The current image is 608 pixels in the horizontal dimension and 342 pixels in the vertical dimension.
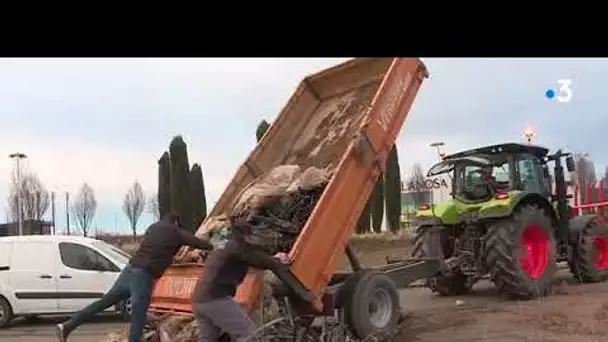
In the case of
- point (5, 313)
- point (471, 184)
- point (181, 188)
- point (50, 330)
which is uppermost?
point (181, 188)

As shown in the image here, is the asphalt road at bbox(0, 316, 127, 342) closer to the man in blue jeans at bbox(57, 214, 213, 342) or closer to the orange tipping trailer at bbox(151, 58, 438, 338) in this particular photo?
the man in blue jeans at bbox(57, 214, 213, 342)

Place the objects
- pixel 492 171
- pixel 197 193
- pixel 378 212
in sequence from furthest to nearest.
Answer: pixel 378 212 < pixel 197 193 < pixel 492 171

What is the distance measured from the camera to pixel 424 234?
12070mm

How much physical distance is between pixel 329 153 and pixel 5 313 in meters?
7.23

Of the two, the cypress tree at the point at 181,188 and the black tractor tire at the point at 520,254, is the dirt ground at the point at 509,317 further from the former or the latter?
the cypress tree at the point at 181,188

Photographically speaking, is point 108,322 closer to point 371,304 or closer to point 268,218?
point 268,218

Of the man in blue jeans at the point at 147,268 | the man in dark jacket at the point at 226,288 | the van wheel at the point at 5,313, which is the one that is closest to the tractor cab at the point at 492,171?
the man in blue jeans at the point at 147,268

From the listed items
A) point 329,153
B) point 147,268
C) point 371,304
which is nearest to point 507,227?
point 329,153

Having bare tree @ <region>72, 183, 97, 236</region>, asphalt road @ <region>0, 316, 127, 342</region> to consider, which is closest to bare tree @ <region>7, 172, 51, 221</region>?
bare tree @ <region>72, 183, 97, 236</region>

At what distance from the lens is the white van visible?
44.9 ft

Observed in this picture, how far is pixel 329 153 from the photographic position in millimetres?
9641

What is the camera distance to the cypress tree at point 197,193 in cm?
2786
